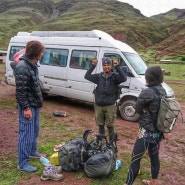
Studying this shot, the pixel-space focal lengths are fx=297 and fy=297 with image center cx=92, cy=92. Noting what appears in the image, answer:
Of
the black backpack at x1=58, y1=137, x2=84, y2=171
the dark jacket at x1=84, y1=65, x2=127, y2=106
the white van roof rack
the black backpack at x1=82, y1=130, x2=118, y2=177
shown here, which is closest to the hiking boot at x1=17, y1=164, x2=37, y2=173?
the black backpack at x1=58, y1=137, x2=84, y2=171

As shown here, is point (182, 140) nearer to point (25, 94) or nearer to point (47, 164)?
point (47, 164)

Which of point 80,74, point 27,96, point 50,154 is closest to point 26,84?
point 27,96

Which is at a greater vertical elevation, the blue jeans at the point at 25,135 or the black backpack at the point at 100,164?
the blue jeans at the point at 25,135

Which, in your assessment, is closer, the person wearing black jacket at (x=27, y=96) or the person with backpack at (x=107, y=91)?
the person wearing black jacket at (x=27, y=96)

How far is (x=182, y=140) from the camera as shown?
8.16 m

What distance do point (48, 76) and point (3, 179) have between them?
716 cm

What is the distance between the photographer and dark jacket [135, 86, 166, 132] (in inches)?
167

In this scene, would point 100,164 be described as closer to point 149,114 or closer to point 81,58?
point 149,114

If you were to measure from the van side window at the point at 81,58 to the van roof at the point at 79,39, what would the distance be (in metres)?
0.29

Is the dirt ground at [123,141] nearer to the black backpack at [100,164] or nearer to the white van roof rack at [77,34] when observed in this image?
the black backpack at [100,164]

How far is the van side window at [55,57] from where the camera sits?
11.4 meters

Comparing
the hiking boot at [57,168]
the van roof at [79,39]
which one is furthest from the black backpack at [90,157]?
the van roof at [79,39]

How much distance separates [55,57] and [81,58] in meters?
1.34

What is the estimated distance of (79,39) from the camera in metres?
10.9
